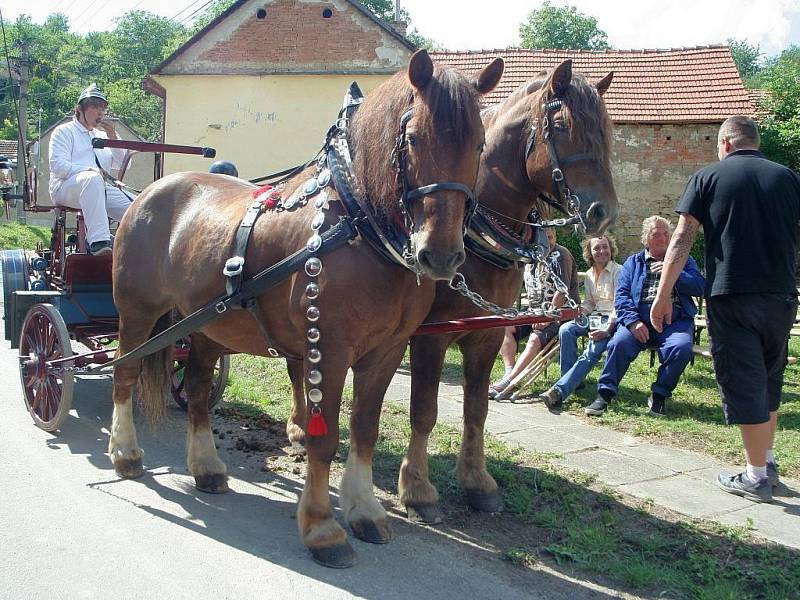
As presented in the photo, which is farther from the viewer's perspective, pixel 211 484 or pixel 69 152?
pixel 69 152

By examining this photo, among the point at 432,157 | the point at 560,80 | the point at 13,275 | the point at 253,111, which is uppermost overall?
the point at 253,111

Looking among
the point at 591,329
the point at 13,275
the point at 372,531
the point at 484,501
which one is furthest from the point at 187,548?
the point at 591,329

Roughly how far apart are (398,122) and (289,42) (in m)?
18.5

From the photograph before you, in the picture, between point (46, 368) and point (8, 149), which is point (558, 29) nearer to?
point (8, 149)

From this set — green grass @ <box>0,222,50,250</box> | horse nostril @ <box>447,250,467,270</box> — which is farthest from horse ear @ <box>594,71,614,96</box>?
green grass @ <box>0,222,50,250</box>

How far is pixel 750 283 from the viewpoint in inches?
160

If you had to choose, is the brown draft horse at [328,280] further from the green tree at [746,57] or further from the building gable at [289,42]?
the green tree at [746,57]

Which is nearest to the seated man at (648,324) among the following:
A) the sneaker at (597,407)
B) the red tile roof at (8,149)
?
the sneaker at (597,407)

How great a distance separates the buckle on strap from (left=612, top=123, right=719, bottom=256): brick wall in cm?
1620

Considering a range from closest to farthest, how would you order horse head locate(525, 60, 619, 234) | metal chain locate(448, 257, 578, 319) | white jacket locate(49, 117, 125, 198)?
metal chain locate(448, 257, 578, 319) → horse head locate(525, 60, 619, 234) → white jacket locate(49, 117, 125, 198)

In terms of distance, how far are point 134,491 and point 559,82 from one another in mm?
3179

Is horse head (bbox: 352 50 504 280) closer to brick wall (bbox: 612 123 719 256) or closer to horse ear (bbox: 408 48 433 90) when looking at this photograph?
horse ear (bbox: 408 48 433 90)

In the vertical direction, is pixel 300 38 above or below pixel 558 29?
below

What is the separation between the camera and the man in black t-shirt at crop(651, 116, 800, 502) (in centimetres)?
409
